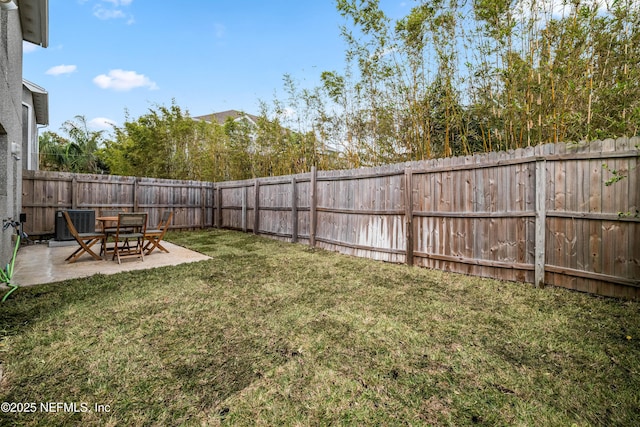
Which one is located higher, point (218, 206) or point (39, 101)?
point (39, 101)

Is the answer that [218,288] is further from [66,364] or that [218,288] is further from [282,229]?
[282,229]

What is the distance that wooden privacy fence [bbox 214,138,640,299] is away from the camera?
272cm

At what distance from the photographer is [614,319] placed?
2.30 metres

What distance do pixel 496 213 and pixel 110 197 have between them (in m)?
8.93

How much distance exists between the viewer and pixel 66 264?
414 centimetres

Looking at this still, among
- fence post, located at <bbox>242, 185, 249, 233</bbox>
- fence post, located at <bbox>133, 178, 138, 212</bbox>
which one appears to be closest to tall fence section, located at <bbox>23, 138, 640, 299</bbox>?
fence post, located at <bbox>133, 178, 138, 212</bbox>

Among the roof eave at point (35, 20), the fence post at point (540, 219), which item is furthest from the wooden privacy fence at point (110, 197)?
the fence post at point (540, 219)

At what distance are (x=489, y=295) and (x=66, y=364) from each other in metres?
3.58

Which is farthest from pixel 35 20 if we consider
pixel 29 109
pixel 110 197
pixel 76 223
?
pixel 29 109

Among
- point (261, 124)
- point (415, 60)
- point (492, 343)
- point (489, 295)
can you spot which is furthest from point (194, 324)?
point (261, 124)

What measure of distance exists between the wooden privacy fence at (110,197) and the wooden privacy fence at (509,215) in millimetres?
5468

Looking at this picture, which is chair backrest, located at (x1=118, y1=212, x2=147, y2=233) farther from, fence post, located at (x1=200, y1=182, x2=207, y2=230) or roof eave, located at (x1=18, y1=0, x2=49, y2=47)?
fence post, located at (x1=200, y1=182, x2=207, y2=230)

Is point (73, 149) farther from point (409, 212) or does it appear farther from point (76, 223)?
point (409, 212)

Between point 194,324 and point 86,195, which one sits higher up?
point 86,195
